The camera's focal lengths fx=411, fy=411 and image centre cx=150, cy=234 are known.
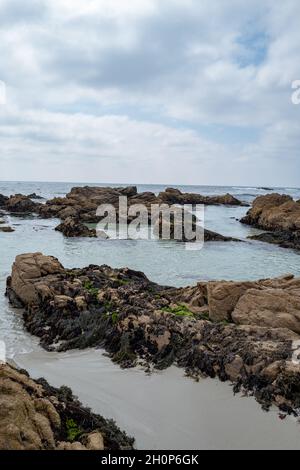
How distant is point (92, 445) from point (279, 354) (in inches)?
143

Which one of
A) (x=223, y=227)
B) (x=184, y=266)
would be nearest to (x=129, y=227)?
(x=223, y=227)

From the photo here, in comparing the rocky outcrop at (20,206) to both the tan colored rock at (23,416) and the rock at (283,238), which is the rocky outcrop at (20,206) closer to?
the rock at (283,238)

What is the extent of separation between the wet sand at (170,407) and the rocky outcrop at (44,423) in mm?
459

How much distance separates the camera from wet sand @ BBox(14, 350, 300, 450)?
17.0ft

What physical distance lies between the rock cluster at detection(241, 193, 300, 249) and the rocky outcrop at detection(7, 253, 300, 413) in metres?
16.4

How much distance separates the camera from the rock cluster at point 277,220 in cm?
2700

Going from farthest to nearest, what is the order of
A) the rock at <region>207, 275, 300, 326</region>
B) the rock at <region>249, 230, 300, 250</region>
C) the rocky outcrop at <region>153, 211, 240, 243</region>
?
the rocky outcrop at <region>153, 211, 240, 243</region>, the rock at <region>249, 230, 300, 250</region>, the rock at <region>207, 275, 300, 326</region>

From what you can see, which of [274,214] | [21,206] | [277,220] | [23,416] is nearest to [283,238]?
[277,220]

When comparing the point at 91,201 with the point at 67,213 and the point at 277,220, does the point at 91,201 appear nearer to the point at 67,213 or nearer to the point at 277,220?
the point at 67,213

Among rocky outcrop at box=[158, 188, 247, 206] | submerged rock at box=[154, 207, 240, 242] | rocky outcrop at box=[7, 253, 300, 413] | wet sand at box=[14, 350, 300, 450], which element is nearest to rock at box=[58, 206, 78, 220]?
submerged rock at box=[154, 207, 240, 242]

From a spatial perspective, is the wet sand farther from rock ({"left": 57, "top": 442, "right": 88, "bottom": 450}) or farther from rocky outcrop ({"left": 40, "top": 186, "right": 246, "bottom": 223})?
rocky outcrop ({"left": 40, "top": 186, "right": 246, "bottom": 223})

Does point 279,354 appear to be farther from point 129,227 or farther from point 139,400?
point 129,227

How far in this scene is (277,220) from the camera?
32.0 m

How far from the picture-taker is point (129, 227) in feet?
107
